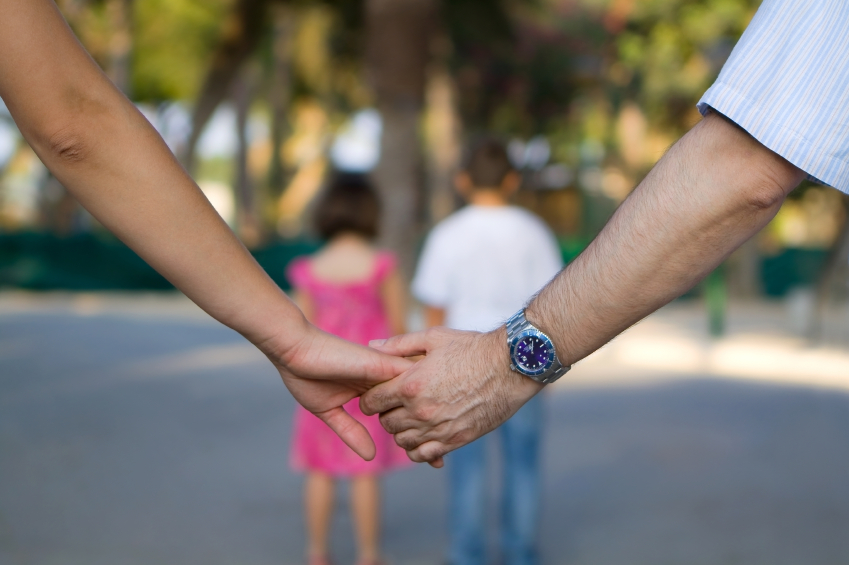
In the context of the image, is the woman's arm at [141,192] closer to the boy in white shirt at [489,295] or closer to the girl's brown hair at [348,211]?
the boy in white shirt at [489,295]

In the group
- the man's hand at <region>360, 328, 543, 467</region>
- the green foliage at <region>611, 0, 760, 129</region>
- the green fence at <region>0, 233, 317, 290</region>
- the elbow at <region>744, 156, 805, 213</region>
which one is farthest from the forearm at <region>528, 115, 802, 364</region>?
the green fence at <region>0, 233, 317, 290</region>

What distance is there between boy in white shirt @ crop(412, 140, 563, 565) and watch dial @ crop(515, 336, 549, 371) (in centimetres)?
199

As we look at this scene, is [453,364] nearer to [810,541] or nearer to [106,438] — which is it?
[810,541]

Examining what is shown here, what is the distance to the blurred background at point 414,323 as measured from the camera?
514 centimetres

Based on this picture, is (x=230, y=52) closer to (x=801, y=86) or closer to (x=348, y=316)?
(x=348, y=316)

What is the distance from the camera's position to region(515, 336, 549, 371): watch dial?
2180 mm

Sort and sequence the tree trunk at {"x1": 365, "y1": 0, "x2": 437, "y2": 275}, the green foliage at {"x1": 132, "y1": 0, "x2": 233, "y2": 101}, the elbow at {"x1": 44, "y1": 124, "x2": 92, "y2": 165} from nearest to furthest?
the elbow at {"x1": 44, "y1": 124, "x2": 92, "y2": 165}, the tree trunk at {"x1": 365, "y1": 0, "x2": 437, "y2": 275}, the green foliage at {"x1": 132, "y1": 0, "x2": 233, "y2": 101}

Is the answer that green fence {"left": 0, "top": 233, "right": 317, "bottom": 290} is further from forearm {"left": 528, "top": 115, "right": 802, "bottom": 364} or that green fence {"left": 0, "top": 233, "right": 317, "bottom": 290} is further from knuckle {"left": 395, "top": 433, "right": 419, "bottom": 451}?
forearm {"left": 528, "top": 115, "right": 802, "bottom": 364}

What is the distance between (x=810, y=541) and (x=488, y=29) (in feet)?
51.2

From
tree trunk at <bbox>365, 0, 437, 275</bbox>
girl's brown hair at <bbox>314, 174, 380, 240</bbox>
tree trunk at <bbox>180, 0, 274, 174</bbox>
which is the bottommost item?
girl's brown hair at <bbox>314, 174, 380, 240</bbox>

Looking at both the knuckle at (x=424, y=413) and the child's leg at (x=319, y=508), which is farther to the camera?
the child's leg at (x=319, y=508)

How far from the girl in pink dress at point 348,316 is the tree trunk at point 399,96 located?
8252mm

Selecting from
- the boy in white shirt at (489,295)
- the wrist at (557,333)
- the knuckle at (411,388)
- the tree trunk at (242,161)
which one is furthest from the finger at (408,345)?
the tree trunk at (242,161)

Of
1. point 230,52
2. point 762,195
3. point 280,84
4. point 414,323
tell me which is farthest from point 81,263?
point 762,195
